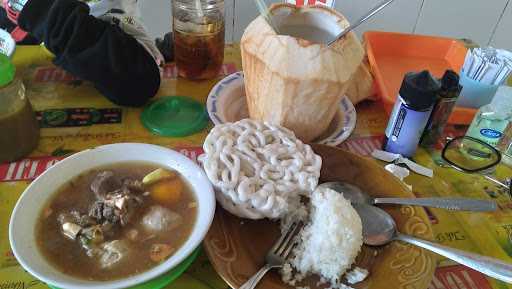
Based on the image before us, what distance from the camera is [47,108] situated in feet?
2.98

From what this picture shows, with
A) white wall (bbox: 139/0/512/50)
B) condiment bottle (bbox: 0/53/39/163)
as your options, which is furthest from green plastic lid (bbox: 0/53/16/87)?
white wall (bbox: 139/0/512/50)

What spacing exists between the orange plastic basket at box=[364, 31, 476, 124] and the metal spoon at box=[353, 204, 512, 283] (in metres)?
0.53

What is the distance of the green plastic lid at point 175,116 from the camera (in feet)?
2.89

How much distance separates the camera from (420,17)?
1742 millimetres

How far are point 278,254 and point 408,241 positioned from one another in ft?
0.67

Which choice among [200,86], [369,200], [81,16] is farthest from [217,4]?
[369,200]

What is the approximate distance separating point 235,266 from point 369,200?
0.27 m

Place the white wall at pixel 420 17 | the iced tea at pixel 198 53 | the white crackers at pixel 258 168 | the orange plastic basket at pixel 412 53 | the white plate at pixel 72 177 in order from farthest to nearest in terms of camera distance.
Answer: the white wall at pixel 420 17
the orange plastic basket at pixel 412 53
the iced tea at pixel 198 53
the white crackers at pixel 258 168
the white plate at pixel 72 177

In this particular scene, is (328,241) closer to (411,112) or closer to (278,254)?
(278,254)

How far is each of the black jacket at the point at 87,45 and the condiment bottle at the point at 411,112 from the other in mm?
526

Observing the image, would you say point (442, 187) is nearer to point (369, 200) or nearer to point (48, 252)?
point (369, 200)

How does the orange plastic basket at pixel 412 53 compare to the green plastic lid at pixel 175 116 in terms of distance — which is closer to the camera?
the green plastic lid at pixel 175 116

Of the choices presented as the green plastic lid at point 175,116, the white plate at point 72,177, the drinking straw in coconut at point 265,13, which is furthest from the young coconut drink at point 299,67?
the white plate at point 72,177

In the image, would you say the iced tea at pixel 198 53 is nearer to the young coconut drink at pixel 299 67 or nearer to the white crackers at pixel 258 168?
the young coconut drink at pixel 299 67
